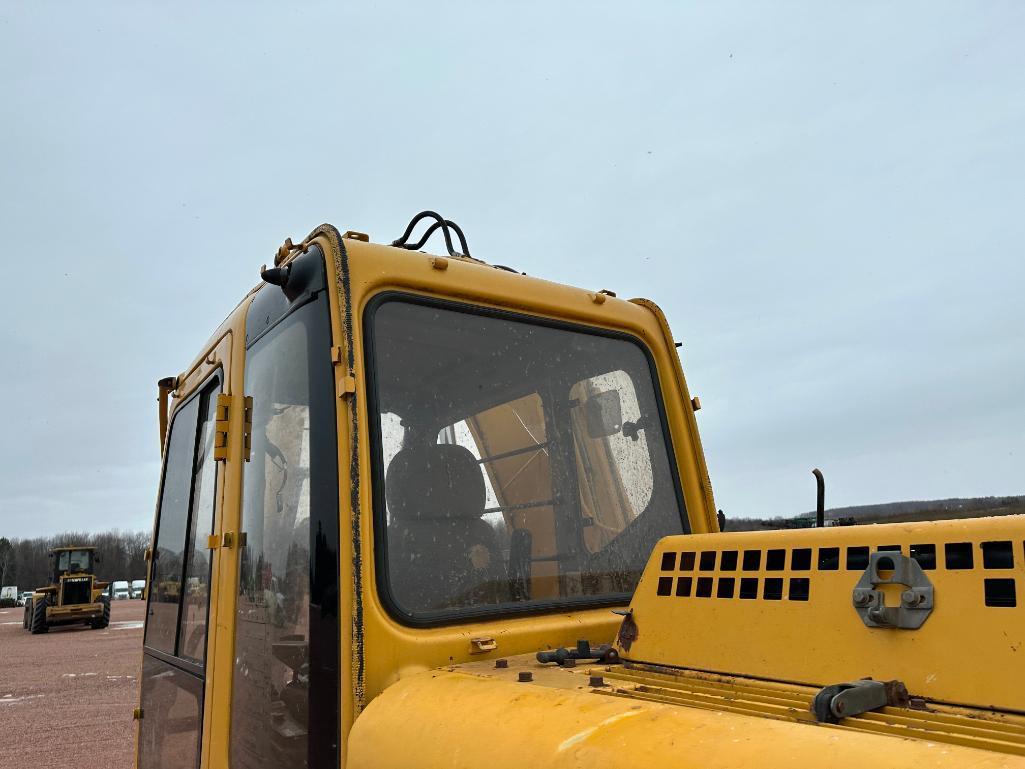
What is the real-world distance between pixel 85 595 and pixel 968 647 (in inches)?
1079

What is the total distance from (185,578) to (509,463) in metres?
1.15

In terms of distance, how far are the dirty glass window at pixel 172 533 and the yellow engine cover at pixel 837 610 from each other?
170cm

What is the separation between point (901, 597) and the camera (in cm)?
148

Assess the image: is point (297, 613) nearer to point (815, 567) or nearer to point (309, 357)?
point (309, 357)

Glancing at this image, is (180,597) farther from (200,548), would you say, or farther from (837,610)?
(837,610)

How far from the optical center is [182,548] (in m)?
2.92

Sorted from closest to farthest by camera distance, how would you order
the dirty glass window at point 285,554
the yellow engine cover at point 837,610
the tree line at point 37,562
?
the yellow engine cover at point 837,610, the dirty glass window at point 285,554, the tree line at point 37,562

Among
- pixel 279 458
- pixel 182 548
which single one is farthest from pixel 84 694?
pixel 279 458

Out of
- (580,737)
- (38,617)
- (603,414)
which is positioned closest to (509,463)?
(603,414)

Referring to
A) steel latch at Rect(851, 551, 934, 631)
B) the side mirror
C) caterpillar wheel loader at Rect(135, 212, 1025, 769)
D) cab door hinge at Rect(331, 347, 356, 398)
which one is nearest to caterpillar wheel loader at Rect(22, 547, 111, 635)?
caterpillar wheel loader at Rect(135, 212, 1025, 769)

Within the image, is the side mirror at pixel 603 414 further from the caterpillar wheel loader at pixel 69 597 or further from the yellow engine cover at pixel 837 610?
the caterpillar wheel loader at pixel 69 597

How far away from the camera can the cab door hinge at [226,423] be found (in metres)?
2.44

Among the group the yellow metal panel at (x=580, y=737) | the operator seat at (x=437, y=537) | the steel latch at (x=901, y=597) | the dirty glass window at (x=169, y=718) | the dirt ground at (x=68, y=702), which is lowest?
the dirt ground at (x=68, y=702)

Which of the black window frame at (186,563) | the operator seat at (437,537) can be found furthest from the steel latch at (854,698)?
the black window frame at (186,563)
